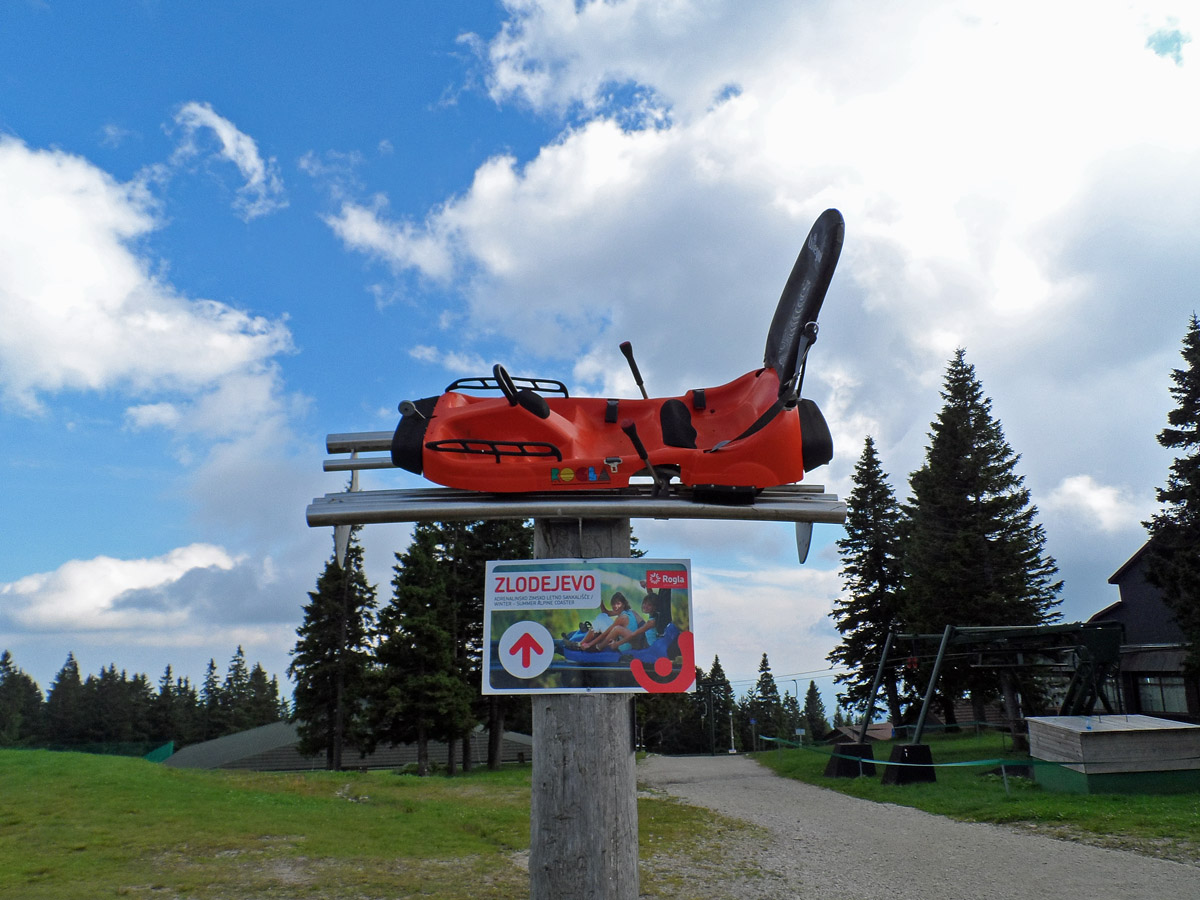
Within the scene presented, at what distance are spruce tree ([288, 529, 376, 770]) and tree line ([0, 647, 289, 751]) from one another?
3553 cm

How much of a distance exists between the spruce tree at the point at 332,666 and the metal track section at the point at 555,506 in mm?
29503

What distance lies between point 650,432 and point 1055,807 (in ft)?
38.3

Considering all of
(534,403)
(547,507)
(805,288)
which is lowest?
(547,507)

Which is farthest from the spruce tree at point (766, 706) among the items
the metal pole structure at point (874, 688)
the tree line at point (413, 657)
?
the metal pole structure at point (874, 688)

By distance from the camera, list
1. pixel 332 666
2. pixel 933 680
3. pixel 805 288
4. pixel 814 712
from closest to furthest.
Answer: pixel 805 288 < pixel 933 680 < pixel 332 666 < pixel 814 712

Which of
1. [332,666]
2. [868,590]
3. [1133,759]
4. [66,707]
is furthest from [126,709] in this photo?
[1133,759]

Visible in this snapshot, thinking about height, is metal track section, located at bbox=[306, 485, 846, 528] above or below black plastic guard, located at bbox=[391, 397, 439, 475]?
below

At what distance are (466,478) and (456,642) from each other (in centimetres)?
2902

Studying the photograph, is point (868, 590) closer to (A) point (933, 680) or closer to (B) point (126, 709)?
(A) point (933, 680)

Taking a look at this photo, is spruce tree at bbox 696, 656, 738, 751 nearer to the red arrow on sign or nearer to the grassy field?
the grassy field

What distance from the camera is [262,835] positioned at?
12094 mm

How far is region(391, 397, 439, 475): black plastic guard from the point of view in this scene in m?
4.68

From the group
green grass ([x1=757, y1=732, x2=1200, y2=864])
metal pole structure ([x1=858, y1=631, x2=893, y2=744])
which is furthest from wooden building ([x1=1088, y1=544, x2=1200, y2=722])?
green grass ([x1=757, y1=732, x2=1200, y2=864])

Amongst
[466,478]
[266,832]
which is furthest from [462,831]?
[466,478]
